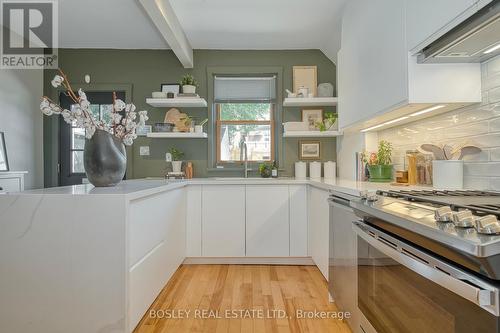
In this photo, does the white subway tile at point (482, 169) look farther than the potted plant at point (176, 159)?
No

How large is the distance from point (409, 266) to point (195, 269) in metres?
2.46

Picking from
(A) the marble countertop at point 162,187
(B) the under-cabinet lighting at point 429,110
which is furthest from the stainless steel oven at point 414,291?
(B) the under-cabinet lighting at point 429,110

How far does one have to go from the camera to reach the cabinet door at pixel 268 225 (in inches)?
125

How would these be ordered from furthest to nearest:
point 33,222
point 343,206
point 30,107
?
point 30,107 < point 343,206 < point 33,222

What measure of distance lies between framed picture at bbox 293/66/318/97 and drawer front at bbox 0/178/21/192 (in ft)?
10.4

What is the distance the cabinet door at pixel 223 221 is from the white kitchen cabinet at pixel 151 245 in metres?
0.30

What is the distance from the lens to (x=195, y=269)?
122 inches

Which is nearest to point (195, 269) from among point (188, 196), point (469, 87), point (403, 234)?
point (188, 196)

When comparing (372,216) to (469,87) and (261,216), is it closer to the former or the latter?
(469,87)

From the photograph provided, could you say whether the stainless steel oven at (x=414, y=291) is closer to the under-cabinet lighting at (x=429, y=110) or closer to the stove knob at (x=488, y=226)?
the stove knob at (x=488, y=226)

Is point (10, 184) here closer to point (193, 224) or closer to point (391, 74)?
point (193, 224)

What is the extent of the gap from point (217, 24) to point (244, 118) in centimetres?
113

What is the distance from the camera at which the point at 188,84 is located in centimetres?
362

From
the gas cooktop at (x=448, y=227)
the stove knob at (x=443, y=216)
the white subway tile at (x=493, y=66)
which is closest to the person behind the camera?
the gas cooktop at (x=448, y=227)
